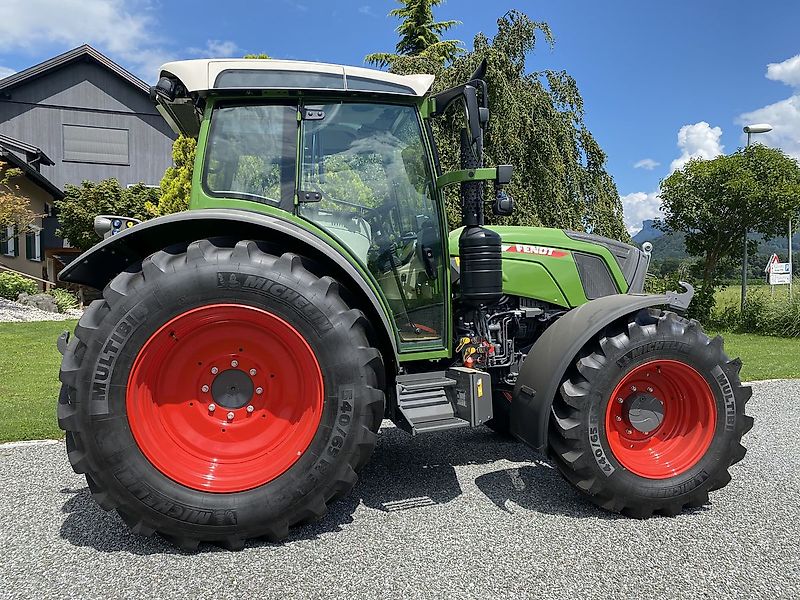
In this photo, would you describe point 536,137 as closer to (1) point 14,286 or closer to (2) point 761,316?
(2) point 761,316

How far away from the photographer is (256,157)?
127 inches

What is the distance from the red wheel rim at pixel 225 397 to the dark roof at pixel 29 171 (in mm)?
16912

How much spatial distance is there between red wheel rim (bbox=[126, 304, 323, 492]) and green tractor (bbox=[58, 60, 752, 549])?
0.01m

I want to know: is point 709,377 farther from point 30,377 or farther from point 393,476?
point 30,377

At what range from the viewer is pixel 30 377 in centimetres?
721

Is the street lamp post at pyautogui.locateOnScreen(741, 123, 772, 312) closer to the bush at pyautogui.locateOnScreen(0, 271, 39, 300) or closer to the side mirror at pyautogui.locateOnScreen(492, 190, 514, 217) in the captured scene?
the side mirror at pyautogui.locateOnScreen(492, 190, 514, 217)

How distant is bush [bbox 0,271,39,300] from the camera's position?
14.1 meters

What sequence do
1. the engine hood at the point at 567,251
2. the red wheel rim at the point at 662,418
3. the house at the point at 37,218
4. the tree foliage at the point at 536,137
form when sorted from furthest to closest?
the house at the point at 37,218
the tree foliage at the point at 536,137
the engine hood at the point at 567,251
the red wheel rim at the point at 662,418

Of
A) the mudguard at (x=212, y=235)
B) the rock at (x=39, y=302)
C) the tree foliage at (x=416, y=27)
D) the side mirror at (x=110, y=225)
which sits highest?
Answer: the tree foliage at (x=416, y=27)

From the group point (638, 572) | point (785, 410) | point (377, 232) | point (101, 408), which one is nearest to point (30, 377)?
point (101, 408)

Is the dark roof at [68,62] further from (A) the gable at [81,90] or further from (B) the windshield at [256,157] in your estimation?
(B) the windshield at [256,157]

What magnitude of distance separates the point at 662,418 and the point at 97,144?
23.2m

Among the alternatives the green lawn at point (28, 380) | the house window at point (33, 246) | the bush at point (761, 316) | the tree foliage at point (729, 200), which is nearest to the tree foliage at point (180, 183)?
the green lawn at point (28, 380)

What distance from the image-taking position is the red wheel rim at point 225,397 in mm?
2838
